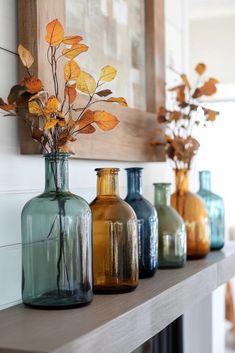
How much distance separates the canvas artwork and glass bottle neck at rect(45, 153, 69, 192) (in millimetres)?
351

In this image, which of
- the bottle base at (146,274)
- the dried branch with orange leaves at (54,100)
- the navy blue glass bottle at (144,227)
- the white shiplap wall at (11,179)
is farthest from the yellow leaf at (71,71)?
the bottle base at (146,274)

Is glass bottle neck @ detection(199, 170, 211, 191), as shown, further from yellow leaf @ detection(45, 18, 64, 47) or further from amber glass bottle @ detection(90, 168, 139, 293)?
A: yellow leaf @ detection(45, 18, 64, 47)

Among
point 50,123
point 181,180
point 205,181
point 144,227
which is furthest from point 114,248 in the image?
point 205,181

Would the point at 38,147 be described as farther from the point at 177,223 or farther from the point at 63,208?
the point at 177,223

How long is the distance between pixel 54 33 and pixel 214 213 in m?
0.93

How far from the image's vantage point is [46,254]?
3.57 ft

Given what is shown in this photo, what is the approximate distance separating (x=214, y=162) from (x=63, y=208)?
3665 millimetres

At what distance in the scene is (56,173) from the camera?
3.63ft

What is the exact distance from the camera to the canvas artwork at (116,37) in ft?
4.55

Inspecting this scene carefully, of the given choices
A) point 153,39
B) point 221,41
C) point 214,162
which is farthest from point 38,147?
point 214,162

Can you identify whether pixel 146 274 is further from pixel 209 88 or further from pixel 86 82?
pixel 209 88

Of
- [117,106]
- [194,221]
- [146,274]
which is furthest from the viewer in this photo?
[194,221]

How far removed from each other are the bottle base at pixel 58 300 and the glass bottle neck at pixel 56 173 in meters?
0.18

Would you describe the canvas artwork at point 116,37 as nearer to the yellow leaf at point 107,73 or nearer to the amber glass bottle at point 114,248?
the yellow leaf at point 107,73
